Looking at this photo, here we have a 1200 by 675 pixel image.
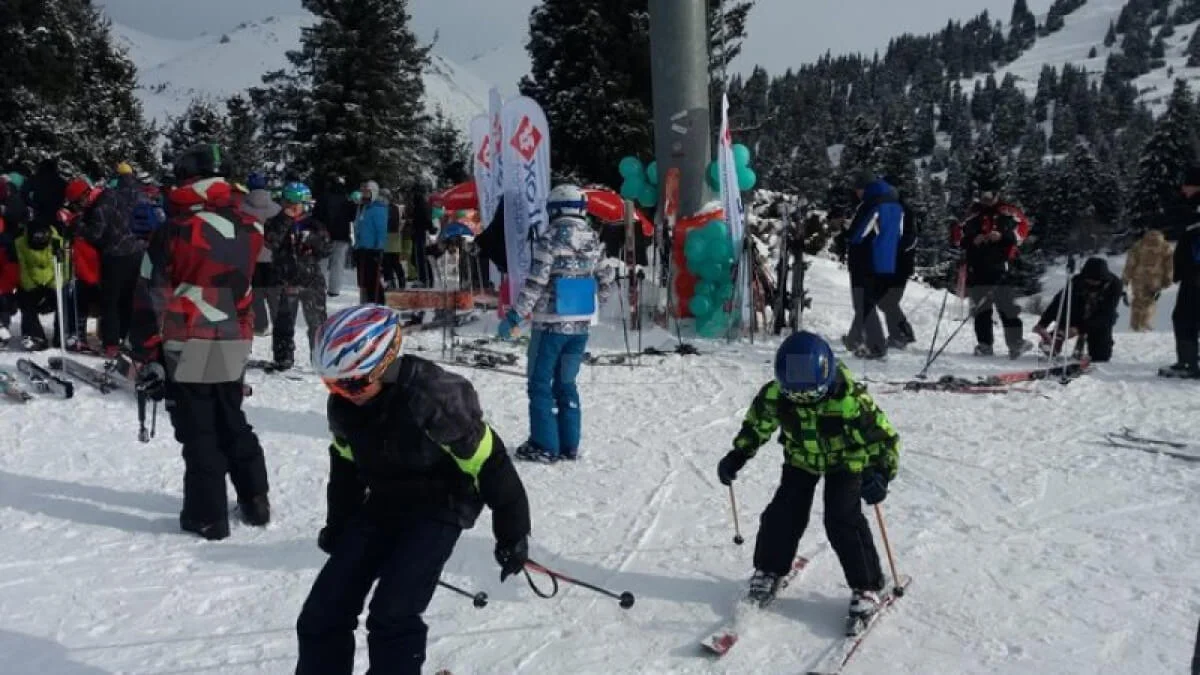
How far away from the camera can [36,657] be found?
12.5 ft

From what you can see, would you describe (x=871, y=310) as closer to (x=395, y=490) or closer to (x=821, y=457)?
(x=821, y=457)

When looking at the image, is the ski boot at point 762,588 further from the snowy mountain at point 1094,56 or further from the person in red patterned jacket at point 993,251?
the snowy mountain at point 1094,56

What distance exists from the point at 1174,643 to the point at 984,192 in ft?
24.1

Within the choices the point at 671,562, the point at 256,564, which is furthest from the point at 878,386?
the point at 256,564

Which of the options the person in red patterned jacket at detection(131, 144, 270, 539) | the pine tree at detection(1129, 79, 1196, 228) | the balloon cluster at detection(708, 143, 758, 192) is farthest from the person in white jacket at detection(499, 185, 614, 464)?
the pine tree at detection(1129, 79, 1196, 228)

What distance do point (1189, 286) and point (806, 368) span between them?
7.11 meters

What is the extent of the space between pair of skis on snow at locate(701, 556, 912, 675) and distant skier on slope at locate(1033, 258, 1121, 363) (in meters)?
6.97

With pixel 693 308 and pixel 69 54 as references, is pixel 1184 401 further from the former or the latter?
pixel 69 54

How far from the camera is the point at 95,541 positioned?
5086 mm

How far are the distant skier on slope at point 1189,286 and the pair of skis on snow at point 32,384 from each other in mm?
10511

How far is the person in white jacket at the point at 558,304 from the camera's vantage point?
19.9 feet

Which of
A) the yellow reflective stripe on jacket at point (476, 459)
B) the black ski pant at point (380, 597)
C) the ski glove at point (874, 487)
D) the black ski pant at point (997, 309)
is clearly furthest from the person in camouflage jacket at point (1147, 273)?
the black ski pant at point (380, 597)

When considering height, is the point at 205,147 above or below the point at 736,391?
above

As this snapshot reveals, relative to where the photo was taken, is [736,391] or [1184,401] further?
[736,391]
